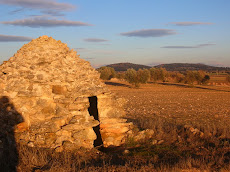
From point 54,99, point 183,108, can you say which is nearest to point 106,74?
point 183,108

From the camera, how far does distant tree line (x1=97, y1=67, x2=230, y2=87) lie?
42.1 m

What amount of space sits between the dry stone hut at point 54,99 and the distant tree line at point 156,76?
33618 millimetres

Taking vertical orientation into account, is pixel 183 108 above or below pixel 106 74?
below

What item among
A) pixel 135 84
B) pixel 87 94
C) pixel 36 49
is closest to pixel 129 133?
pixel 87 94

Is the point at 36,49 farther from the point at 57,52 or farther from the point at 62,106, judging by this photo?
the point at 62,106

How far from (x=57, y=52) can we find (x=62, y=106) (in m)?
1.75

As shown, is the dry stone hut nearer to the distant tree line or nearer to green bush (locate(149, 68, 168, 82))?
the distant tree line

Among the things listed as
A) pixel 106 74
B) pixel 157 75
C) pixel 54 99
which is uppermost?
pixel 106 74

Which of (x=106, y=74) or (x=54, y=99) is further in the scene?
(x=106, y=74)

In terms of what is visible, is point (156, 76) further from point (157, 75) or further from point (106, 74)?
point (106, 74)

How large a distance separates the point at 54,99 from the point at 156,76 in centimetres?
4765

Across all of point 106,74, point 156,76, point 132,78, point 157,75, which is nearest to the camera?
point 132,78

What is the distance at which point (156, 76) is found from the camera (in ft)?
172

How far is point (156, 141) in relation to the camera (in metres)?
6.75
